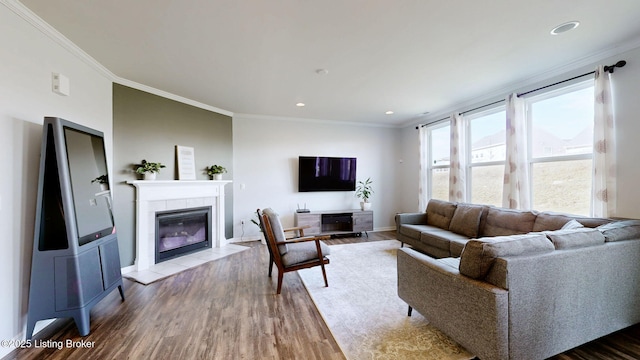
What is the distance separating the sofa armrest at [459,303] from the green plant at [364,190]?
3.79 m

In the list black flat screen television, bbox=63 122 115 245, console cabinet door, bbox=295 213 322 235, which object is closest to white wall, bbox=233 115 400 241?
console cabinet door, bbox=295 213 322 235

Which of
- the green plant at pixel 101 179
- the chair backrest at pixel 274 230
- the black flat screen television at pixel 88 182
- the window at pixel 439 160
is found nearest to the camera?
the black flat screen television at pixel 88 182

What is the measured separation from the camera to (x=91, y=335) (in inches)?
81.1

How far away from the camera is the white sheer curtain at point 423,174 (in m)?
5.42

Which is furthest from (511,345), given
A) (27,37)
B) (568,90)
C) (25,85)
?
(27,37)

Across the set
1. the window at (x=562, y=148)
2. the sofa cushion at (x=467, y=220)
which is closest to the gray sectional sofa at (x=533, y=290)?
the window at (x=562, y=148)

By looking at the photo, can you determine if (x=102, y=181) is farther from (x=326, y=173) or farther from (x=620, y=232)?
(x=620, y=232)

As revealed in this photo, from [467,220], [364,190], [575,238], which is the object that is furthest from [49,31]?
[364,190]

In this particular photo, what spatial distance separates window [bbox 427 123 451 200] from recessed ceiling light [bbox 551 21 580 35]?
9.14 ft

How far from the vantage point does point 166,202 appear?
383 cm

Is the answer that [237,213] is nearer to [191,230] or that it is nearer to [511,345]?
[191,230]

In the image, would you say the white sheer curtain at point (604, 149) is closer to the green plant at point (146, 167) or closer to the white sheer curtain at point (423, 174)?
the white sheer curtain at point (423, 174)

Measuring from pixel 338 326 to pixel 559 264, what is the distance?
1.70 meters

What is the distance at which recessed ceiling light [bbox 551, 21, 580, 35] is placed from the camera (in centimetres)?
218
